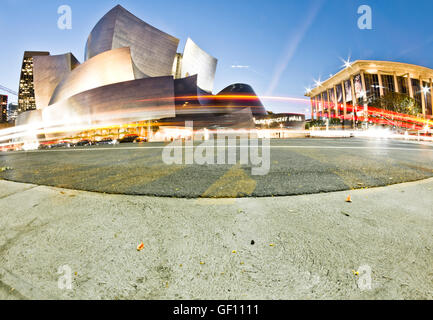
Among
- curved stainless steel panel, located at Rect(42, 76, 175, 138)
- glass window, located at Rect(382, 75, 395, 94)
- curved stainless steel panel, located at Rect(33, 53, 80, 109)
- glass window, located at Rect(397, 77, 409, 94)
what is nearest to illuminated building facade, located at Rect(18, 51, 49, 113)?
curved stainless steel panel, located at Rect(33, 53, 80, 109)

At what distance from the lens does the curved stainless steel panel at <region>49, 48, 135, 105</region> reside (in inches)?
1451

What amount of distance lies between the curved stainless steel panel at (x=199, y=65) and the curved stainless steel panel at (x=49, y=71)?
99.7ft

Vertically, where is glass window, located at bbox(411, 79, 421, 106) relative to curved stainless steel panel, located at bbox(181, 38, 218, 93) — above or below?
below

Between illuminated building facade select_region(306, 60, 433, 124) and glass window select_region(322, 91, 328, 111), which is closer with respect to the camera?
illuminated building facade select_region(306, 60, 433, 124)

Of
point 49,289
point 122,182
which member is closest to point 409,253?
point 49,289

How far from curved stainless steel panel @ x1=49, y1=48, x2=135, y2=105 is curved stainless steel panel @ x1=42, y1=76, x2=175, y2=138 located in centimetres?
679

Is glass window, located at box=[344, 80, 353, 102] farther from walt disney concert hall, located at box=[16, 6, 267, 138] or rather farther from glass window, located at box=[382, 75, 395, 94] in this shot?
walt disney concert hall, located at box=[16, 6, 267, 138]

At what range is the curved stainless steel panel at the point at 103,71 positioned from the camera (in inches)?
1451

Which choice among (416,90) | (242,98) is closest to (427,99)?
(416,90)

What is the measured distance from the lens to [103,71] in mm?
38094

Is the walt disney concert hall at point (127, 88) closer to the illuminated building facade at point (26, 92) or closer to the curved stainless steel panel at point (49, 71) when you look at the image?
the curved stainless steel panel at point (49, 71)

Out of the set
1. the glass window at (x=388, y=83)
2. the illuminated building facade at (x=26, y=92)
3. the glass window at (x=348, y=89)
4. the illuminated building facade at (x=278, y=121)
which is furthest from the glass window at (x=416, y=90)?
the illuminated building facade at (x=26, y=92)

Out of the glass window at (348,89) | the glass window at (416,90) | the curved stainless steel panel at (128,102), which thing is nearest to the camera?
the curved stainless steel panel at (128,102)

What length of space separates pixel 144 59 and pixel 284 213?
171ft
